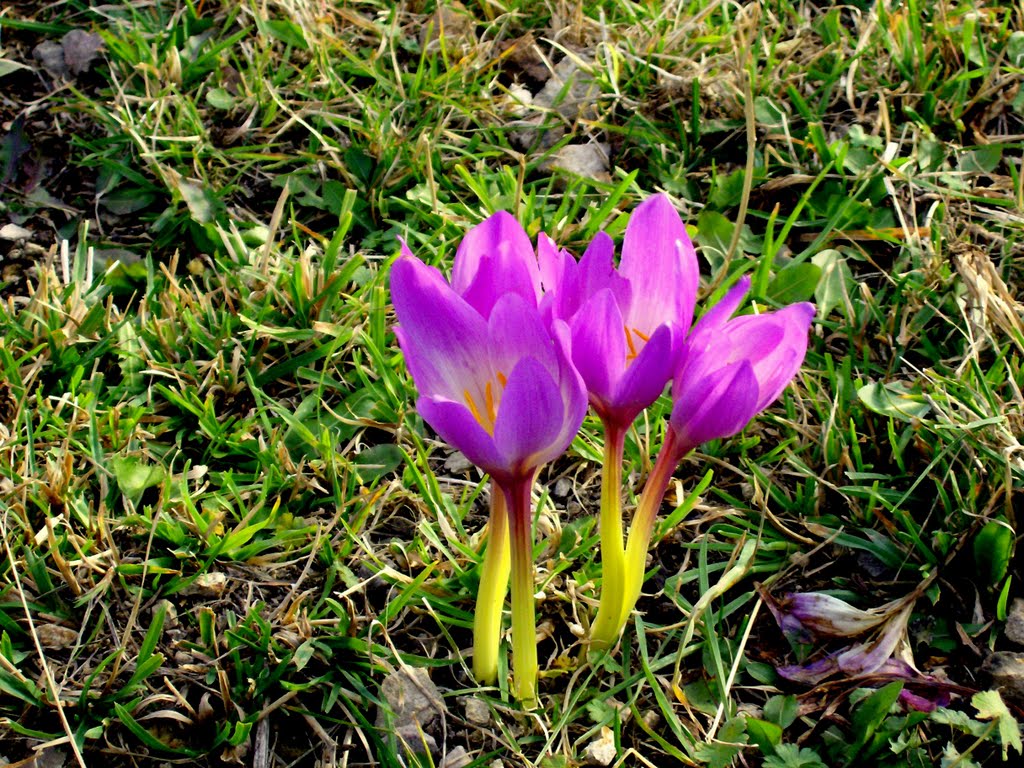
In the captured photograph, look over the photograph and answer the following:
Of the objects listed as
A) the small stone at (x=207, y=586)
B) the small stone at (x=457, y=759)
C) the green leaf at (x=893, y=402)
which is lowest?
the small stone at (x=457, y=759)

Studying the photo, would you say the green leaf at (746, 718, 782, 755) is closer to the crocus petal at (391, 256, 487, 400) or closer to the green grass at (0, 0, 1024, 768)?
the green grass at (0, 0, 1024, 768)

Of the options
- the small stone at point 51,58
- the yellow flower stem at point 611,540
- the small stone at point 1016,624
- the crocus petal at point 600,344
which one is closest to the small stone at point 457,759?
the yellow flower stem at point 611,540

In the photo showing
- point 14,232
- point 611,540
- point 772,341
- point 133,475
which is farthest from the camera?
point 14,232

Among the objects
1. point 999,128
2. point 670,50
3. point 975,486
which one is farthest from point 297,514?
point 999,128

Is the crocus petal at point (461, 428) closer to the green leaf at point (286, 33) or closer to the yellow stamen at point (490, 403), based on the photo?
the yellow stamen at point (490, 403)

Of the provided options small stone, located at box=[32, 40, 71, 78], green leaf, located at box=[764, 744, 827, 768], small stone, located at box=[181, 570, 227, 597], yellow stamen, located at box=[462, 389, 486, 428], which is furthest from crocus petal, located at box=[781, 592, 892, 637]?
small stone, located at box=[32, 40, 71, 78]

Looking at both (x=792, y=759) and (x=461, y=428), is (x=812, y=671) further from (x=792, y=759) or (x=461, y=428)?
(x=461, y=428)

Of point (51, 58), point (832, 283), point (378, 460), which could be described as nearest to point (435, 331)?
point (378, 460)
